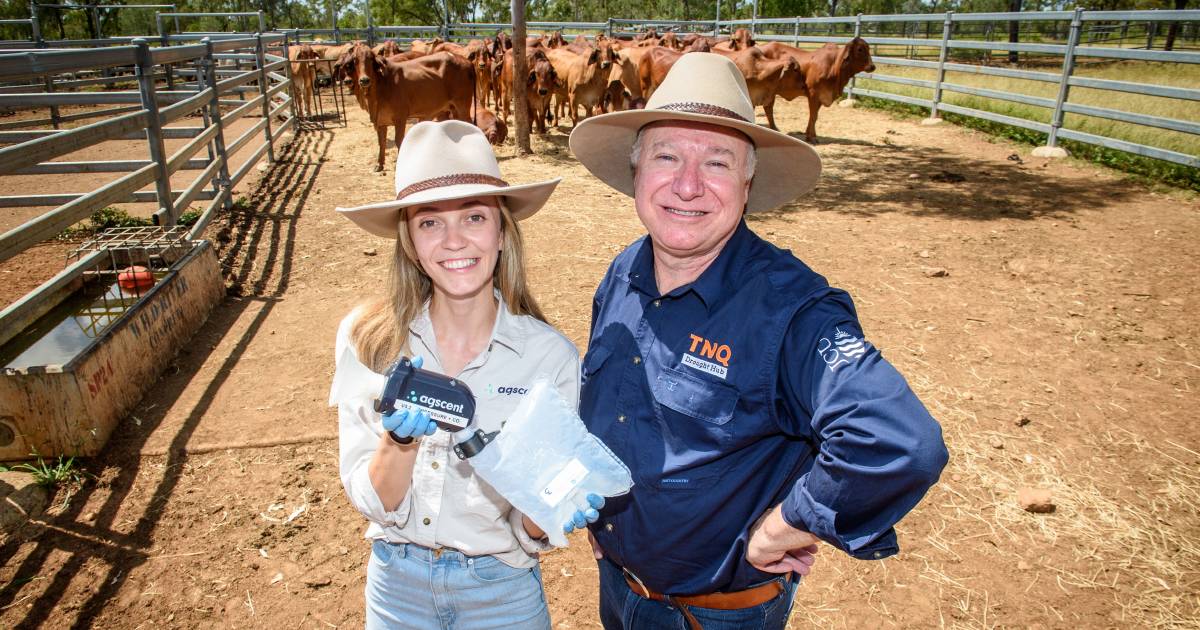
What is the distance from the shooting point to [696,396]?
61.9 inches

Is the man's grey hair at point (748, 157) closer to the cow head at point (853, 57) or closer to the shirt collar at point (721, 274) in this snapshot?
the shirt collar at point (721, 274)

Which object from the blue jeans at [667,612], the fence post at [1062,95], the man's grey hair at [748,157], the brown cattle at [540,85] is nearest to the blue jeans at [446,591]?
the blue jeans at [667,612]

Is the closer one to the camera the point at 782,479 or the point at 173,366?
the point at 782,479

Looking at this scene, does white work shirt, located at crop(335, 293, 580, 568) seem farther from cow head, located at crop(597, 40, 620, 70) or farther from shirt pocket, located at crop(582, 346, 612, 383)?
cow head, located at crop(597, 40, 620, 70)

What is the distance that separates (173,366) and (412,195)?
3.48 m

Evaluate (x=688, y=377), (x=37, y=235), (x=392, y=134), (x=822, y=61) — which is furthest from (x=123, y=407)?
(x=822, y=61)

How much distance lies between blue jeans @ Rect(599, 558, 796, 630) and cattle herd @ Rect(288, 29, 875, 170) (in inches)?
372

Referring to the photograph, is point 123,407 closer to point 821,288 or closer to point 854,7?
point 821,288

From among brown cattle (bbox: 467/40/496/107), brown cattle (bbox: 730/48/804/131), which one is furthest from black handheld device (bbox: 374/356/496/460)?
brown cattle (bbox: 467/40/496/107)

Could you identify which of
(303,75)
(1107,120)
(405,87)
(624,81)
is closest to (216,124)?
(405,87)

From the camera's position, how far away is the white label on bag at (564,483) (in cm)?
140

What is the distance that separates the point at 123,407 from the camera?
3.77 meters

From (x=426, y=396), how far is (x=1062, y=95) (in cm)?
1190

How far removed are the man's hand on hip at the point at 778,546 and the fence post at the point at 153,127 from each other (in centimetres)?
560
